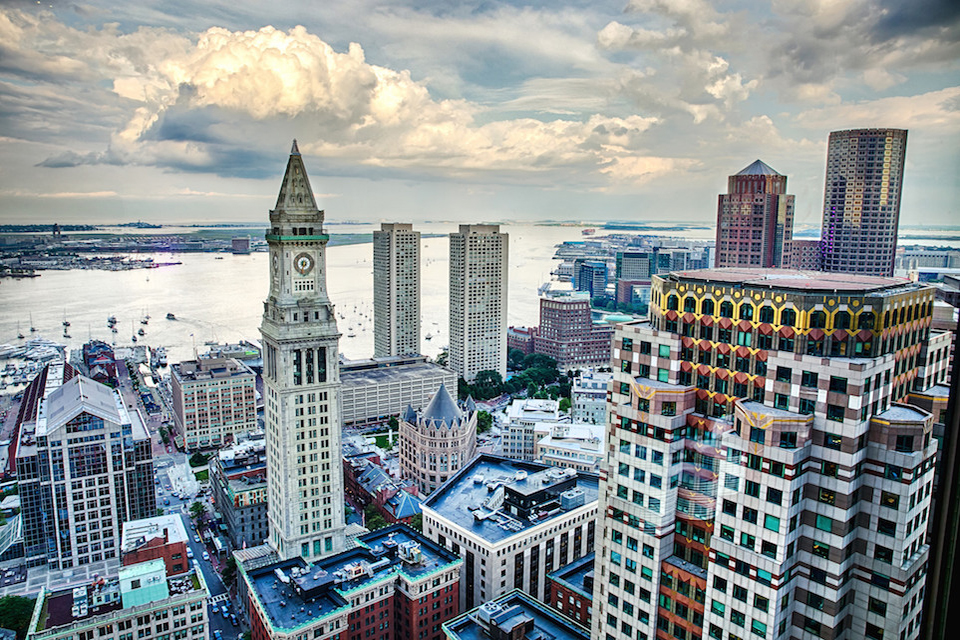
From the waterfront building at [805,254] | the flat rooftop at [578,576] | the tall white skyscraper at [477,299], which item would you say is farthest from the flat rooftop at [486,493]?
the tall white skyscraper at [477,299]

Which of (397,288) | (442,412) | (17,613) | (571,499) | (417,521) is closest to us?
(17,613)

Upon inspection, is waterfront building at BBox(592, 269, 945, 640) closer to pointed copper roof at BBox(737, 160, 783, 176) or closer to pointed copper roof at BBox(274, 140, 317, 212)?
pointed copper roof at BBox(274, 140, 317, 212)

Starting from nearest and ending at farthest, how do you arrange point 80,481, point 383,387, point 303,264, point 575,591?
point 575,591 → point 303,264 → point 80,481 → point 383,387

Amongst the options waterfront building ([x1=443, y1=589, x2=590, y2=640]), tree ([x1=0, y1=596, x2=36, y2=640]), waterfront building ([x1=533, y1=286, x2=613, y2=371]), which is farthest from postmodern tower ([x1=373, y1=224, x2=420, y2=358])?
waterfront building ([x1=443, y1=589, x2=590, y2=640])

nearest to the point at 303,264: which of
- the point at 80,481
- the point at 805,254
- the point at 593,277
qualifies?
the point at 80,481

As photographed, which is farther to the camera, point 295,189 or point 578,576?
point 295,189

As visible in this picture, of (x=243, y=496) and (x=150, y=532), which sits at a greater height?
(x=150, y=532)

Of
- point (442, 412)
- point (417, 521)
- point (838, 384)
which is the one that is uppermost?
point (838, 384)

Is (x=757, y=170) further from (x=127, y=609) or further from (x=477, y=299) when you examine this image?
(x=127, y=609)
